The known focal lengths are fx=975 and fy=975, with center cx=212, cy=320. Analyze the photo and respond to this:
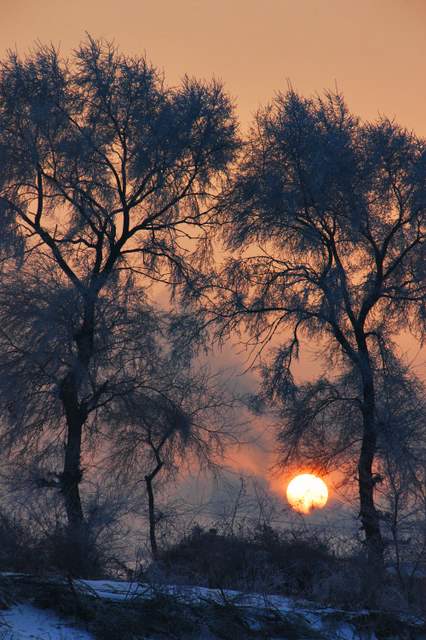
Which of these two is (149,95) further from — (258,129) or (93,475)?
(93,475)

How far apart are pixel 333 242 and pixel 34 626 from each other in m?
16.4

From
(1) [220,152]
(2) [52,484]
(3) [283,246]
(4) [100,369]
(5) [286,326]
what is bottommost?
(2) [52,484]

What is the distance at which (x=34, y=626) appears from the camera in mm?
11109

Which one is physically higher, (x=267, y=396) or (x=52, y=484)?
(x=267, y=396)

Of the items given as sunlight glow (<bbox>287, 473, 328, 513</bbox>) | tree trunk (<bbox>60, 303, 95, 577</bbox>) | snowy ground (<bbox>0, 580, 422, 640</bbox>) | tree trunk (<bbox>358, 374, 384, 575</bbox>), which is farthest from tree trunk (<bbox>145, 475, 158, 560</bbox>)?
snowy ground (<bbox>0, 580, 422, 640</bbox>)

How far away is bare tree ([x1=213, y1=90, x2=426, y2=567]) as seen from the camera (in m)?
25.1

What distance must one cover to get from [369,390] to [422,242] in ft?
14.2

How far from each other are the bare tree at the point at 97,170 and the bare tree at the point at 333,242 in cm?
155

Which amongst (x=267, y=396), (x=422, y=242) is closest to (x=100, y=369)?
(x=267, y=396)

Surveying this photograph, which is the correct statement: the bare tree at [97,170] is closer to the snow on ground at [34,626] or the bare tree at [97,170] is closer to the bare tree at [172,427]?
the bare tree at [172,427]

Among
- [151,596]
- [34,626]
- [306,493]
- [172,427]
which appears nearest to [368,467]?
[306,493]

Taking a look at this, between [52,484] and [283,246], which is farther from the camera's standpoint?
[283,246]

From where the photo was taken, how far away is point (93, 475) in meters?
25.7

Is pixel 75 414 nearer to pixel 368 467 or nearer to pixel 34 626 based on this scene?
pixel 368 467
